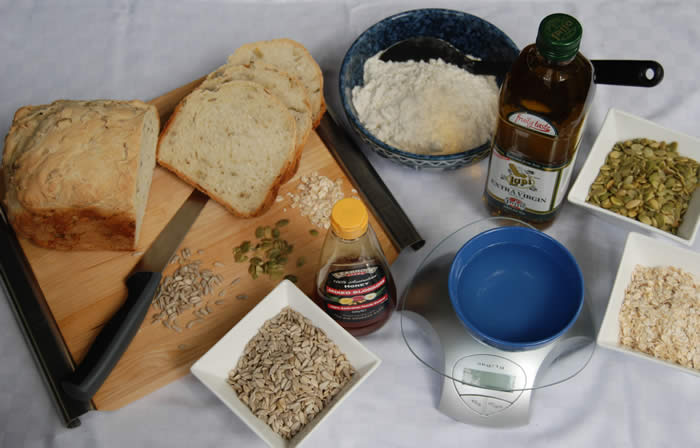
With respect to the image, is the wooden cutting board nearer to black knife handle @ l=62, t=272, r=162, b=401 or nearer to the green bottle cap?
black knife handle @ l=62, t=272, r=162, b=401

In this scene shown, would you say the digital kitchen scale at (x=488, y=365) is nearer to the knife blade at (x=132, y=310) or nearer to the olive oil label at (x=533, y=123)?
the olive oil label at (x=533, y=123)

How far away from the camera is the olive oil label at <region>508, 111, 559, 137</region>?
98 cm

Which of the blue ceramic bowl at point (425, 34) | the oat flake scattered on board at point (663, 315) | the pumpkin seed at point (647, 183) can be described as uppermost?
the blue ceramic bowl at point (425, 34)

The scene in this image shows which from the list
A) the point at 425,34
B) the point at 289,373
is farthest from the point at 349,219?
the point at 425,34

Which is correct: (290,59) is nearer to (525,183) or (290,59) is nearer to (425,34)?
(425,34)

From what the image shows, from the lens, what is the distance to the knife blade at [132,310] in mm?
1065

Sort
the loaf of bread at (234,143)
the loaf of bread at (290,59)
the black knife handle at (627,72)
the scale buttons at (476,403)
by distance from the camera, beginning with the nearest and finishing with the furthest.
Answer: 1. the black knife handle at (627,72)
2. the scale buttons at (476,403)
3. the loaf of bread at (234,143)
4. the loaf of bread at (290,59)

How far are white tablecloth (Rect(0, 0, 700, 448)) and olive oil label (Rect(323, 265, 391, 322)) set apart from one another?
4.5 inches

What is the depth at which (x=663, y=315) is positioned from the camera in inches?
42.1

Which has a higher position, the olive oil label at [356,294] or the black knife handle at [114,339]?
the olive oil label at [356,294]

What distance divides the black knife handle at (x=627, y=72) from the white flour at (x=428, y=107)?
0.30 meters

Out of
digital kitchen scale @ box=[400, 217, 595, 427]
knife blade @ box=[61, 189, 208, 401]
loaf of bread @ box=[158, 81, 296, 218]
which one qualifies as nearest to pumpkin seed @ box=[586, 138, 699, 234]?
digital kitchen scale @ box=[400, 217, 595, 427]

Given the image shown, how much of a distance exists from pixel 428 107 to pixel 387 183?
21 cm

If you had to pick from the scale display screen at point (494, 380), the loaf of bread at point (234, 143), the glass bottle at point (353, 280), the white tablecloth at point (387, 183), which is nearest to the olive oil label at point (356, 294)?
the glass bottle at point (353, 280)
